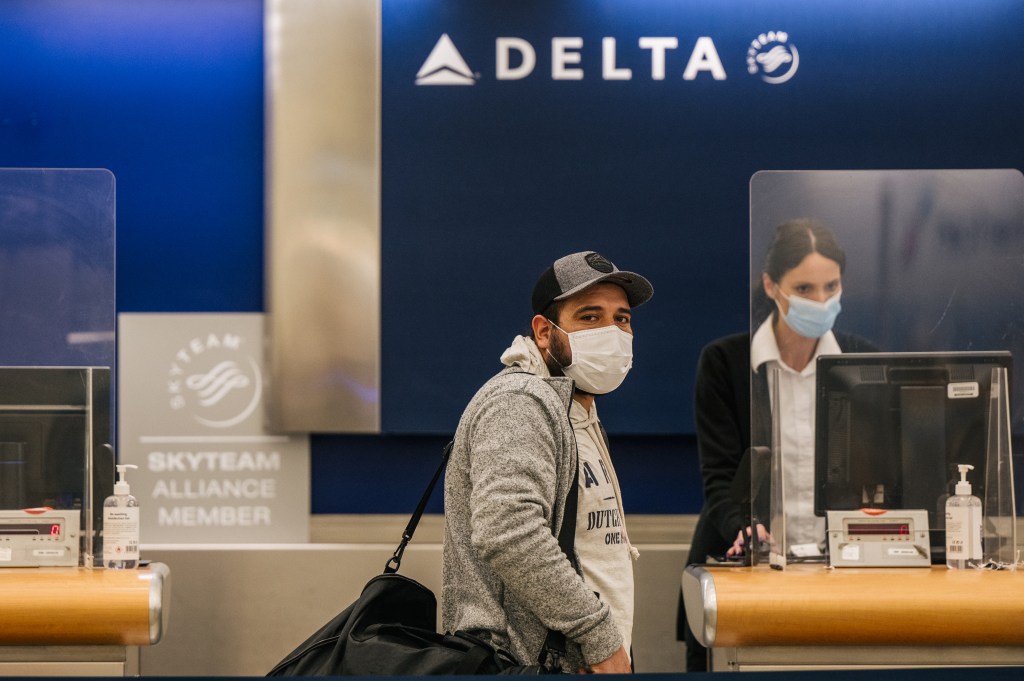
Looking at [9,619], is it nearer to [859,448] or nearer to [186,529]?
[186,529]

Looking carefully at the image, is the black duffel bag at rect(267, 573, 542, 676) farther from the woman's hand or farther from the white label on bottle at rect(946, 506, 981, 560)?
the white label on bottle at rect(946, 506, 981, 560)

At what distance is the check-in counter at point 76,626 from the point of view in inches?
89.0

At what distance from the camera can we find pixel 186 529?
A: 12.7 feet

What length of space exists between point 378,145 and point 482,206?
16.3 inches

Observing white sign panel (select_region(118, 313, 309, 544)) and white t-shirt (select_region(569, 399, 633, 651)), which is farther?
white sign panel (select_region(118, 313, 309, 544))

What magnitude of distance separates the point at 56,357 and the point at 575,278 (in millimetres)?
1484

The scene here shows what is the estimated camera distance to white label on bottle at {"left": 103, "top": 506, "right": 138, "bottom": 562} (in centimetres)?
262

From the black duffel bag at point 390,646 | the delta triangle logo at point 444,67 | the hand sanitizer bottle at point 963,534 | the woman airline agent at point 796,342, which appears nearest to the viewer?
the black duffel bag at point 390,646

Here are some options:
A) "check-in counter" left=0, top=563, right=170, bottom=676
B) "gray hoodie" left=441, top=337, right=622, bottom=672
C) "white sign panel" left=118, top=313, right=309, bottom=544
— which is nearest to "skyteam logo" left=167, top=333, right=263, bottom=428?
"white sign panel" left=118, top=313, right=309, bottom=544

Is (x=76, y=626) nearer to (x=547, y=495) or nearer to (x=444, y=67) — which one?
(x=547, y=495)

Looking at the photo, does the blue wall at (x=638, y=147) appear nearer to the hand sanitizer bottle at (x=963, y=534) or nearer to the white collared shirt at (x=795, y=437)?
the white collared shirt at (x=795, y=437)

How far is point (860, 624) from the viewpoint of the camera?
2195 millimetres

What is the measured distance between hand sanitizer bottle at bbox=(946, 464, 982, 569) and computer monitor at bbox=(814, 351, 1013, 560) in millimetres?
68

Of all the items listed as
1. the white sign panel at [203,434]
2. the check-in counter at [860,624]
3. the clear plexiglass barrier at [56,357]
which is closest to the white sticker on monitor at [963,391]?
the check-in counter at [860,624]
